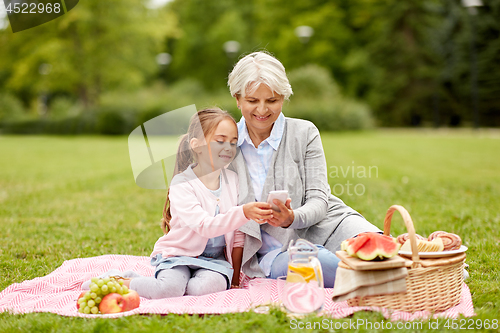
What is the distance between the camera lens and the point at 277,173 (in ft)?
11.2

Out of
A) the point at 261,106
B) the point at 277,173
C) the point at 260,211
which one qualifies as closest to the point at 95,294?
→ the point at 260,211

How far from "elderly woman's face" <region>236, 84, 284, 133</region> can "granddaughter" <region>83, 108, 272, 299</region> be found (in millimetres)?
159

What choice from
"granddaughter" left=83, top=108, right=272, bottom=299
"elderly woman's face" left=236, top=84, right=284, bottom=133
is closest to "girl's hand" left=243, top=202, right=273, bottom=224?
"granddaughter" left=83, top=108, right=272, bottom=299

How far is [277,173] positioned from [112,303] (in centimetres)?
141

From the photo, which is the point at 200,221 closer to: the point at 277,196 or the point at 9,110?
the point at 277,196

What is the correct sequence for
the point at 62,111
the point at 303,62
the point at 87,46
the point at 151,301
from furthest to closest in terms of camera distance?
1. the point at 303,62
2. the point at 62,111
3. the point at 87,46
4. the point at 151,301

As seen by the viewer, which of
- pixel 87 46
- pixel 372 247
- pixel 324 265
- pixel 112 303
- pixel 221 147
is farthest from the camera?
pixel 87 46

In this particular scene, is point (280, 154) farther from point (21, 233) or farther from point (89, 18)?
point (89, 18)

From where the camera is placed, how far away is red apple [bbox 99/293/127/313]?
9.46ft

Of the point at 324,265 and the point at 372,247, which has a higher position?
the point at 372,247

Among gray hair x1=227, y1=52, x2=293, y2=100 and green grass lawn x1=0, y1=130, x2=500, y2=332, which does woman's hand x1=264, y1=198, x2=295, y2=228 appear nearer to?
green grass lawn x1=0, y1=130, x2=500, y2=332

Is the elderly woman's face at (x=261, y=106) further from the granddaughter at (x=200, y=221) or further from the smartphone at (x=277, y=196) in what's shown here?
the smartphone at (x=277, y=196)

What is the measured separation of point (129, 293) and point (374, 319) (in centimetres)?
152

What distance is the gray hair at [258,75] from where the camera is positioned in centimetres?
322
